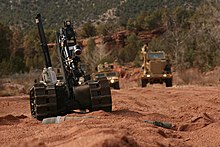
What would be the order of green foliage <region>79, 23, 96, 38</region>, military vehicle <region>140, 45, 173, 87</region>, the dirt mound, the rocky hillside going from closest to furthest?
the dirt mound < military vehicle <region>140, 45, 173, 87</region> < green foliage <region>79, 23, 96, 38</region> < the rocky hillside

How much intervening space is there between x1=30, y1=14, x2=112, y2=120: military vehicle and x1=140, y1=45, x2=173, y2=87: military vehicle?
1951 centimetres

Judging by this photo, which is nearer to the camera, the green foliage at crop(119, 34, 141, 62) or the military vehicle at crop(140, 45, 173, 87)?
the military vehicle at crop(140, 45, 173, 87)


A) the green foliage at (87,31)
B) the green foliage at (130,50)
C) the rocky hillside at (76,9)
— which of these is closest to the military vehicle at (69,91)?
the green foliage at (130,50)

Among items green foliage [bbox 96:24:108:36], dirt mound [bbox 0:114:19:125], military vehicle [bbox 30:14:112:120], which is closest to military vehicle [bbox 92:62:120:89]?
military vehicle [bbox 30:14:112:120]

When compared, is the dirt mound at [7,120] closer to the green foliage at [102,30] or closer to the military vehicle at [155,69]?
the military vehicle at [155,69]

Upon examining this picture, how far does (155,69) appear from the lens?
101ft

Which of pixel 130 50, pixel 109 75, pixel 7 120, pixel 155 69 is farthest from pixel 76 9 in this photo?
pixel 7 120

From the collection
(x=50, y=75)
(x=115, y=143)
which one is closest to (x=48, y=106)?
(x=50, y=75)

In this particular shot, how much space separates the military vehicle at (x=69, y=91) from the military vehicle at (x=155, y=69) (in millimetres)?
19513

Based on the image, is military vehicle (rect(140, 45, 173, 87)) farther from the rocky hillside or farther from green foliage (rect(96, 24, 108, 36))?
the rocky hillside

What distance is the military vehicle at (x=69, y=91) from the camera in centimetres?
1029

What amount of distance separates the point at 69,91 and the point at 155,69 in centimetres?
2020

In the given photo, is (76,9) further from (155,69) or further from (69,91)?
(69,91)

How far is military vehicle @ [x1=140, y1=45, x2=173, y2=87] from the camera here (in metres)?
30.6
